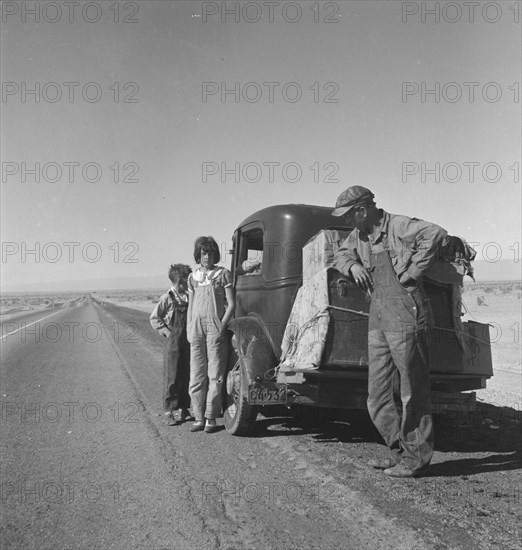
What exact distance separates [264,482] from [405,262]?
1.88 meters

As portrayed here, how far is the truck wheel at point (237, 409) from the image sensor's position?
4.71m

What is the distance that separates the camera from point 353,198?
386 cm

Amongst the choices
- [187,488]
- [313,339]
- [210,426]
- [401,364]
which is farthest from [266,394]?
[401,364]

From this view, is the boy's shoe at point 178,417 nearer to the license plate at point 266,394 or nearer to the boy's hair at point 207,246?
the license plate at point 266,394

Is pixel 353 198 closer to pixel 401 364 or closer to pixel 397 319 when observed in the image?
pixel 397 319

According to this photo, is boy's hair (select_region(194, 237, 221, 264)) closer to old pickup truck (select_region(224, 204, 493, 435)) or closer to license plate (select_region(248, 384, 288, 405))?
old pickup truck (select_region(224, 204, 493, 435))

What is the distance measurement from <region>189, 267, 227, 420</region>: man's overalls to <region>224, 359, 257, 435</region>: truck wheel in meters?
0.12

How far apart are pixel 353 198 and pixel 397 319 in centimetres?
99

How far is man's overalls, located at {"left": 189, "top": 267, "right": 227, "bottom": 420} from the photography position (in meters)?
5.14

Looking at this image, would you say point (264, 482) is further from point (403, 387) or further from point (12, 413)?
point (12, 413)

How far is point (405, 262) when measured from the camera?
362cm

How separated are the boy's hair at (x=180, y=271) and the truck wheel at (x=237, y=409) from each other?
1.29 metres

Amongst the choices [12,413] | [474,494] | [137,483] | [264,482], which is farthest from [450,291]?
[12,413]

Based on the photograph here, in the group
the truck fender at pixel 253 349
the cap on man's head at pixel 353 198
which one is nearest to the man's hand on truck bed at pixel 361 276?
the cap on man's head at pixel 353 198
